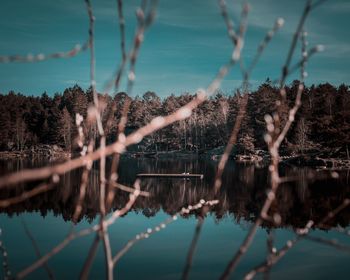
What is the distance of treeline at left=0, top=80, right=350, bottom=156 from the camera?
3797 cm

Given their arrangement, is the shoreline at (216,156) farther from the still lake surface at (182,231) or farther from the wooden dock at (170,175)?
the wooden dock at (170,175)

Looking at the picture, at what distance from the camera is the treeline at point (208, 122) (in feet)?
125

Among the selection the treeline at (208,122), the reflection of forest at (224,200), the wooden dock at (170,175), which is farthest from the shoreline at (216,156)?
the wooden dock at (170,175)

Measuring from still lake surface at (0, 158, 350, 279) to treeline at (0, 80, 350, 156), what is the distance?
1317cm

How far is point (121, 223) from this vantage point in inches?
651

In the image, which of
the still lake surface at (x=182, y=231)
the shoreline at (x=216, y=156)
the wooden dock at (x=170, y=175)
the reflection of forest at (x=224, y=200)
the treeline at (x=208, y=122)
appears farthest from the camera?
the treeline at (x=208, y=122)

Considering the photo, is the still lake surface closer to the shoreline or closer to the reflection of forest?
the reflection of forest

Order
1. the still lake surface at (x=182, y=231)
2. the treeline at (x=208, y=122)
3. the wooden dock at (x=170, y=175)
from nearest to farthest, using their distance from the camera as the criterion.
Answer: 1. the still lake surface at (x=182, y=231)
2. the wooden dock at (x=170, y=175)
3. the treeline at (x=208, y=122)

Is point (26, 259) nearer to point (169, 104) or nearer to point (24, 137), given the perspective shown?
point (24, 137)

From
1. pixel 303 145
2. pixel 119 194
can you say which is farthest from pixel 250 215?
pixel 303 145

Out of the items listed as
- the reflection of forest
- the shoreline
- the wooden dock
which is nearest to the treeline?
the shoreline

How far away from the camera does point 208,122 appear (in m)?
66.4

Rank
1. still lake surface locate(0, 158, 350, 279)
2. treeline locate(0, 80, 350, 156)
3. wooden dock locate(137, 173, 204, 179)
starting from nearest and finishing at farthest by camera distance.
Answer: still lake surface locate(0, 158, 350, 279) → wooden dock locate(137, 173, 204, 179) → treeline locate(0, 80, 350, 156)

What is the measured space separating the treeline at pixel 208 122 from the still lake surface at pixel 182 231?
13166 mm
